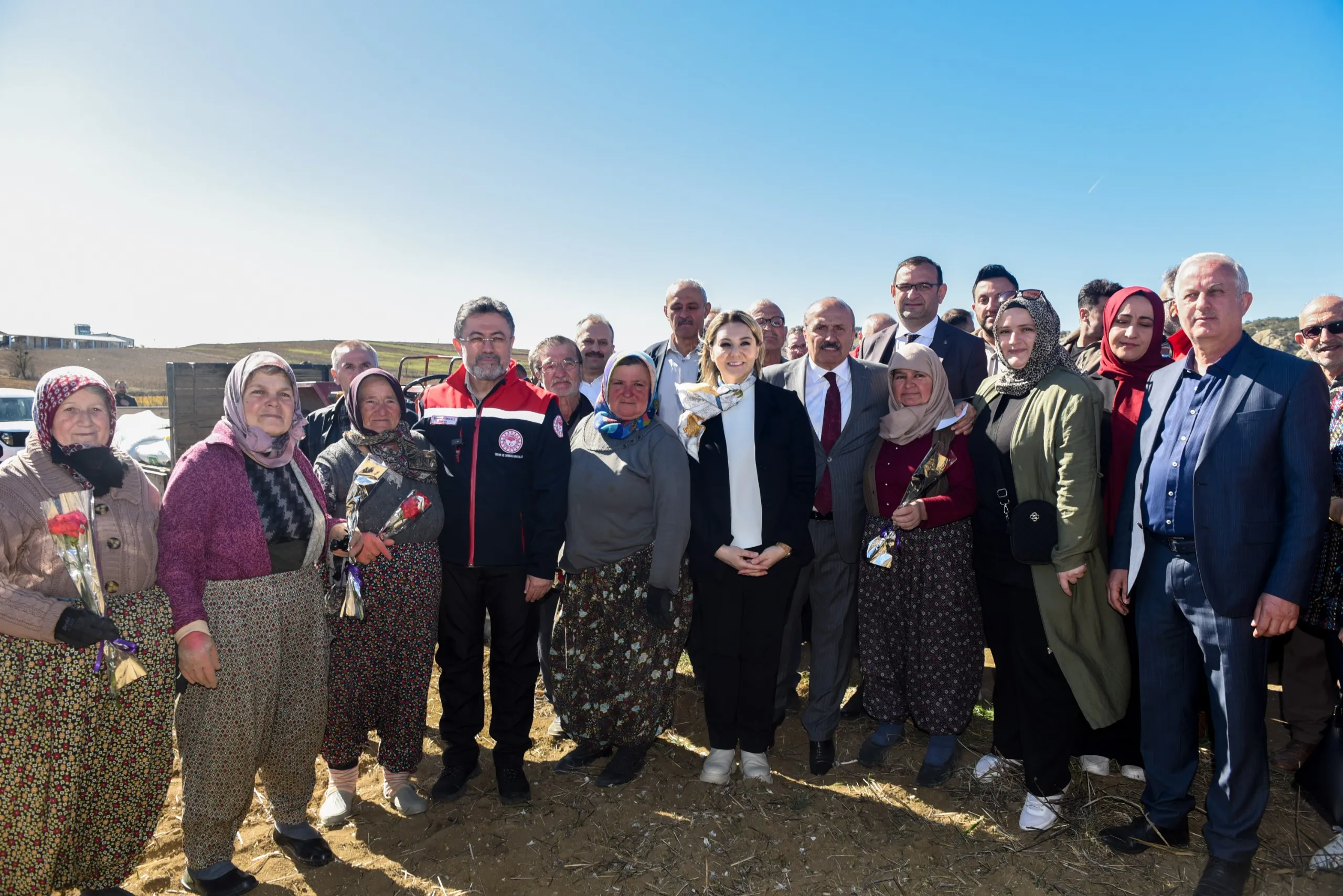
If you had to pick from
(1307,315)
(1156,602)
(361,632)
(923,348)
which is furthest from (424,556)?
(1307,315)

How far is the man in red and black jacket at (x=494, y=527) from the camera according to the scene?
3.49 metres

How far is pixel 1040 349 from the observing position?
3281mm

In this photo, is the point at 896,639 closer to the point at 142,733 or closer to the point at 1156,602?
the point at 1156,602

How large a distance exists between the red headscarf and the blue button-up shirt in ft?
0.74

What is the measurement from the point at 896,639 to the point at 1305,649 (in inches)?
81.9

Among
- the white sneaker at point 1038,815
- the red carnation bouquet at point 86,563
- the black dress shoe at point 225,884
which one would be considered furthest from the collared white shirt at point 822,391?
the black dress shoe at point 225,884

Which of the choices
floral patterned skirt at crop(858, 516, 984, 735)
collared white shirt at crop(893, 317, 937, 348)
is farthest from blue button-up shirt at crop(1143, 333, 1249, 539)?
collared white shirt at crop(893, 317, 937, 348)

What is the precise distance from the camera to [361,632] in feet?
11.1

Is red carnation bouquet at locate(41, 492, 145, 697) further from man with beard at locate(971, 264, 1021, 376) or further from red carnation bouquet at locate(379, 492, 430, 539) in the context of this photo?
man with beard at locate(971, 264, 1021, 376)

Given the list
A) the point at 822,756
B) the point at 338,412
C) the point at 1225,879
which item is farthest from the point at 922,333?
the point at 338,412

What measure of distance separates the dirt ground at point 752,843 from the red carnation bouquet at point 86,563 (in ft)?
3.67

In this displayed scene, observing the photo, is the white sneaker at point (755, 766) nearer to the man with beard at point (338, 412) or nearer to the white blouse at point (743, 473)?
the white blouse at point (743, 473)

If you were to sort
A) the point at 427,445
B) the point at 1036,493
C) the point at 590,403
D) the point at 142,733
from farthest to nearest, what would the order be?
the point at 590,403 < the point at 427,445 < the point at 1036,493 < the point at 142,733

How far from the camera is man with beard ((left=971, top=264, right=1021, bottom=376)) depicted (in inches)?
207
